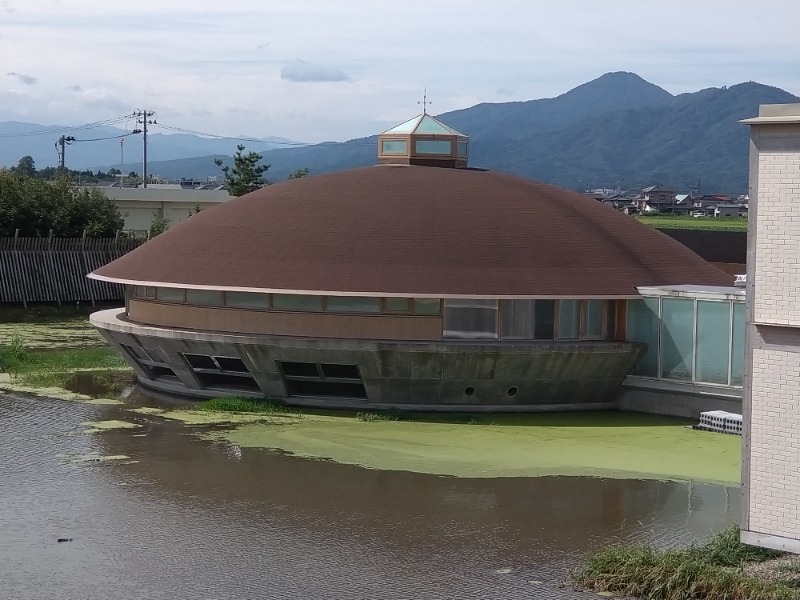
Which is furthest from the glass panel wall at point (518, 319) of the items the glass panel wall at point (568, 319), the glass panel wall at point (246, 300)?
the glass panel wall at point (246, 300)

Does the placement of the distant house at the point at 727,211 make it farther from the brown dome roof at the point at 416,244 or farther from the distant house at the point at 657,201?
the brown dome roof at the point at 416,244

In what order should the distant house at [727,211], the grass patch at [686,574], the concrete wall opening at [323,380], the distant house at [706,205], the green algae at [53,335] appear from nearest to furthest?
the grass patch at [686,574] < the concrete wall opening at [323,380] < the green algae at [53,335] < the distant house at [727,211] < the distant house at [706,205]

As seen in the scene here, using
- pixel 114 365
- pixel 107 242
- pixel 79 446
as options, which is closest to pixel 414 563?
pixel 79 446

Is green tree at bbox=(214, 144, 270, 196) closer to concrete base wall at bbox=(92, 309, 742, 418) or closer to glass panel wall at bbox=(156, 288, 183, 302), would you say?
glass panel wall at bbox=(156, 288, 183, 302)

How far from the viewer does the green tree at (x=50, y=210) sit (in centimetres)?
4553

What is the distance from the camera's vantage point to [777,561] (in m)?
13.9

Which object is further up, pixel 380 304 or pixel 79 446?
pixel 380 304

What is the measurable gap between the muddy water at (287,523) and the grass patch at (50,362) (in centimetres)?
675

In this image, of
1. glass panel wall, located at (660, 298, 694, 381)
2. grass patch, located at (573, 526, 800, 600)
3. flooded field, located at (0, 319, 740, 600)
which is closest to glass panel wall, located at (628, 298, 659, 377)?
glass panel wall, located at (660, 298, 694, 381)

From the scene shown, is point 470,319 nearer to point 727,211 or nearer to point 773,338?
point 773,338

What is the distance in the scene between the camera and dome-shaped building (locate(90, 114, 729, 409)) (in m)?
24.2

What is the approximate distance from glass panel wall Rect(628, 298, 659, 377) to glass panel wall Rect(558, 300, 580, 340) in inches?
51.5

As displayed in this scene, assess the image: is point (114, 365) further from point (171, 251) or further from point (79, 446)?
point (79, 446)

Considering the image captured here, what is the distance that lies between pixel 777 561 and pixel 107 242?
35.9 m
